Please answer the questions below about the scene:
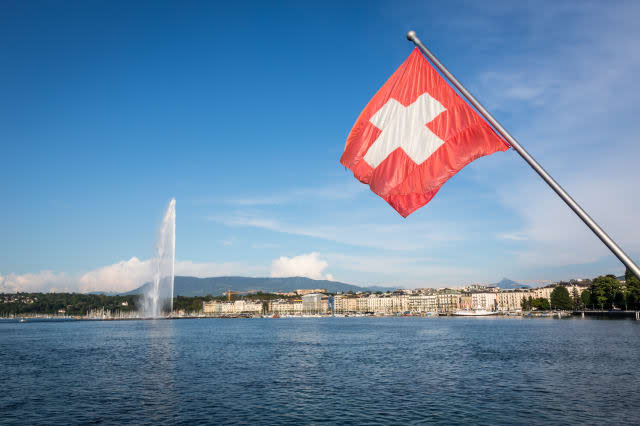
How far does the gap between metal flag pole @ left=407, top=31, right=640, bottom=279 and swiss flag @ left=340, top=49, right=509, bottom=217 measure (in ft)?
5.43

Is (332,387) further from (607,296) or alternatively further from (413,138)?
(607,296)

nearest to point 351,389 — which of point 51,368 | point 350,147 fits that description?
point 350,147

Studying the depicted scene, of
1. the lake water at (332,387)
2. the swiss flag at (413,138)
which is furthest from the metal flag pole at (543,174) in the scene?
the lake water at (332,387)

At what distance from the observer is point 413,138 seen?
952 cm

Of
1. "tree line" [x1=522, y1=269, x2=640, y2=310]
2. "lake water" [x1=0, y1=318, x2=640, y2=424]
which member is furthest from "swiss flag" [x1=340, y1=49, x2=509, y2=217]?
"tree line" [x1=522, y1=269, x2=640, y2=310]

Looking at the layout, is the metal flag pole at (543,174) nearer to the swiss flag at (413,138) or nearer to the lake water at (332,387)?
the swiss flag at (413,138)

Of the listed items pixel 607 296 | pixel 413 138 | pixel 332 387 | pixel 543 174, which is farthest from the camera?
pixel 607 296

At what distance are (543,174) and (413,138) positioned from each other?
10.9 ft

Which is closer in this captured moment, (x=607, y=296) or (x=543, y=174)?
(x=543, y=174)

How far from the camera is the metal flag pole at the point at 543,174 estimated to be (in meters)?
6.17

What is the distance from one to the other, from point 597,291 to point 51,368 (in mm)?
135692

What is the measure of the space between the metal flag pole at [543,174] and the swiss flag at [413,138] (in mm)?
1654

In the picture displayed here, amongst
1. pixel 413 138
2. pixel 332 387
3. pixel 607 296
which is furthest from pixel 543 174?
pixel 607 296

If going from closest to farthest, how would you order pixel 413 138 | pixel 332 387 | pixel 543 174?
pixel 543 174, pixel 413 138, pixel 332 387
